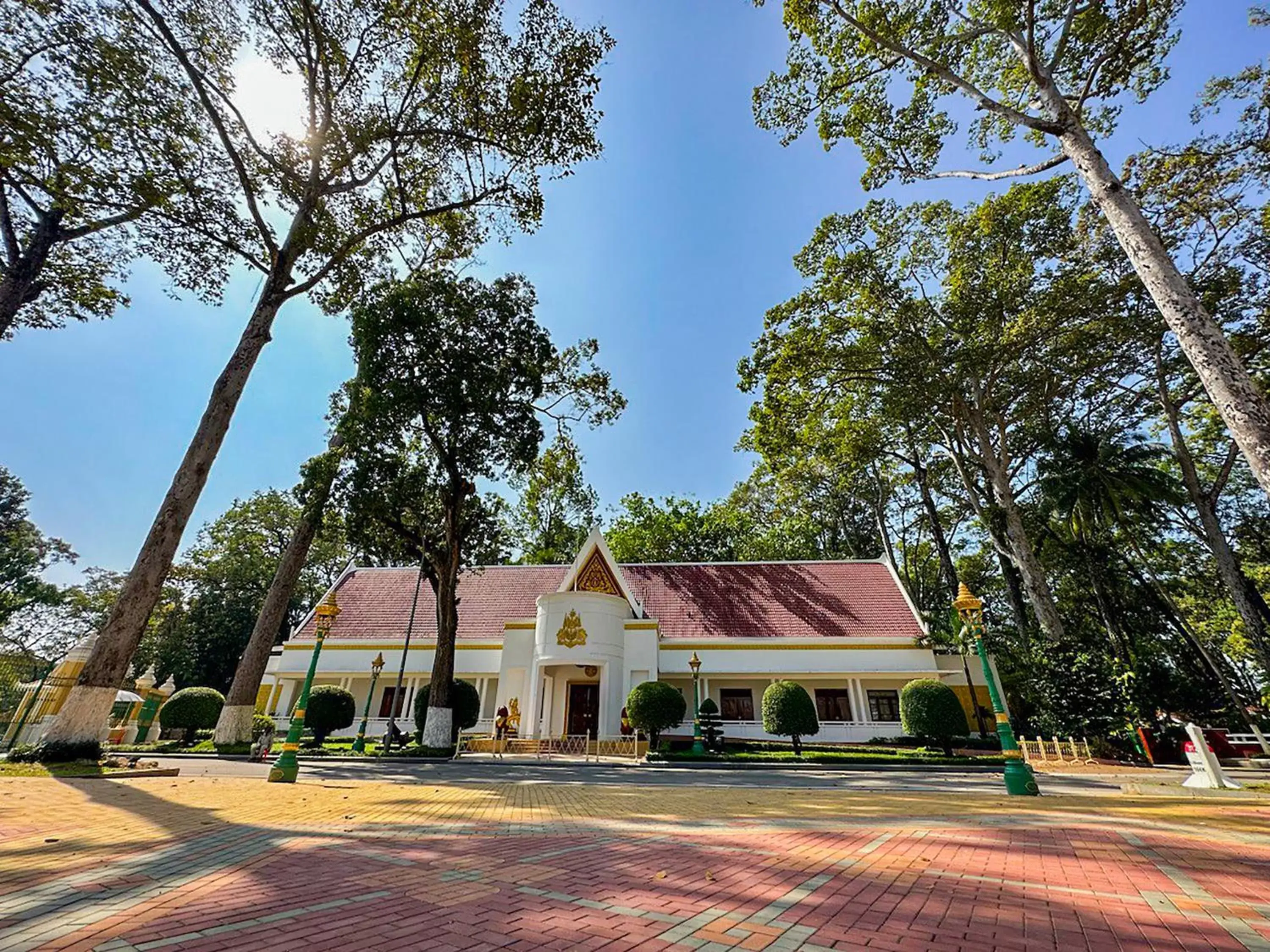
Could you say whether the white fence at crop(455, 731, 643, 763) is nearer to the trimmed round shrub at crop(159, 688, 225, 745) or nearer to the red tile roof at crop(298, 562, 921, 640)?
the red tile roof at crop(298, 562, 921, 640)

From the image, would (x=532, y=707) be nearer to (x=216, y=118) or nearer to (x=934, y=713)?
(x=934, y=713)

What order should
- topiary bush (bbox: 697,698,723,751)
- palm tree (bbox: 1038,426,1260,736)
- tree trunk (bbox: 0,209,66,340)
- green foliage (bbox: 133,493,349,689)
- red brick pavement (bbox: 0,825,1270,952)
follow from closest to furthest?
1. red brick pavement (bbox: 0,825,1270,952)
2. tree trunk (bbox: 0,209,66,340)
3. topiary bush (bbox: 697,698,723,751)
4. palm tree (bbox: 1038,426,1260,736)
5. green foliage (bbox: 133,493,349,689)

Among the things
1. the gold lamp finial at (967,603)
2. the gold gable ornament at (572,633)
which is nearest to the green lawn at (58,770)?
the gold gable ornament at (572,633)

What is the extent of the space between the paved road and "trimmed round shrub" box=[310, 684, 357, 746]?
4489 millimetres

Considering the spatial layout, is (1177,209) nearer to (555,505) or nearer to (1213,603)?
(1213,603)

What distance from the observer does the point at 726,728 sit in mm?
21859

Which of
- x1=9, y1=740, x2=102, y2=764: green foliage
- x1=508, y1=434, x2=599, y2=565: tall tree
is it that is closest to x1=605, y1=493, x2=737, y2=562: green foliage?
x1=508, y1=434, x2=599, y2=565: tall tree

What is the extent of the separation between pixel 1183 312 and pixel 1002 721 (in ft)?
23.3

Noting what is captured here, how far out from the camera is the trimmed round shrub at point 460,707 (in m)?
18.5

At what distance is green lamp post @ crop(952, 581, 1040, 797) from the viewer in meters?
9.14

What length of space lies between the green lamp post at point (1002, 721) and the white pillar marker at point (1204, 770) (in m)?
3.61

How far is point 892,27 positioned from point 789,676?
20724 millimetres

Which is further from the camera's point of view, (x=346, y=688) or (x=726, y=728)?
(x=346, y=688)

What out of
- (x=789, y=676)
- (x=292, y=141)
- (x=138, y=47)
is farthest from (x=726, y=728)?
(x=138, y=47)
